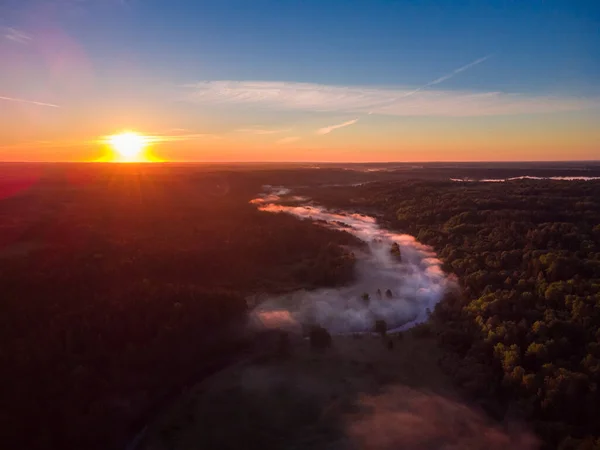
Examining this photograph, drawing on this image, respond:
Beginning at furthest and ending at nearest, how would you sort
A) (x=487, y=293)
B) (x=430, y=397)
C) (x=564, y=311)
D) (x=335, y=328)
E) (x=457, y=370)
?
1. (x=487, y=293)
2. (x=335, y=328)
3. (x=564, y=311)
4. (x=457, y=370)
5. (x=430, y=397)

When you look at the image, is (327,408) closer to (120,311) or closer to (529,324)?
(120,311)

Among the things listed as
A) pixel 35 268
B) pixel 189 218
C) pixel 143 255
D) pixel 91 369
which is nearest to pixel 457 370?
pixel 91 369

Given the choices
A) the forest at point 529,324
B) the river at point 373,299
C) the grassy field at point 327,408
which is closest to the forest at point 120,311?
the grassy field at point 327,408

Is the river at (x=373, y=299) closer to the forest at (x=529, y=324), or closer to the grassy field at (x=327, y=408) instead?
the forest at (x=529, y=324)

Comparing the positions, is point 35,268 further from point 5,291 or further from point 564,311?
point 564,311

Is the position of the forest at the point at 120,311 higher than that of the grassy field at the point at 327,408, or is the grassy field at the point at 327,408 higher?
the forest at the point at 120,311

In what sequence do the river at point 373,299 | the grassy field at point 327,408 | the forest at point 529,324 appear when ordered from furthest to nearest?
the river at point 373,299 < the forest at point 529,324 < the grassy field at point 327,408

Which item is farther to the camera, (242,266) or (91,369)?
(242,266)

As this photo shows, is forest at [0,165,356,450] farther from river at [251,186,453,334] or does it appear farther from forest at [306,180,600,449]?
forest at [306,180,600,449]
